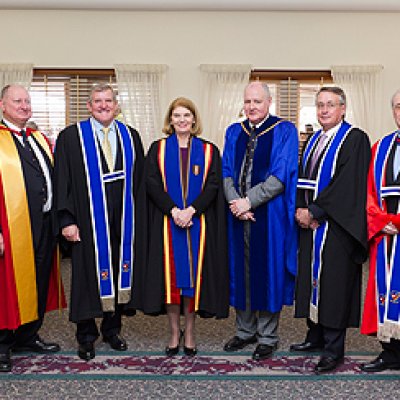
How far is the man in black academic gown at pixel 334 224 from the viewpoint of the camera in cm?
324

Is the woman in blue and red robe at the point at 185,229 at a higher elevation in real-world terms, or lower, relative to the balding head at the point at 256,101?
lower

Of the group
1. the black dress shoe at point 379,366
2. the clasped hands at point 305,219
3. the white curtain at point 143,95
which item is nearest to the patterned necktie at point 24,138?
the clasped hands at point 305,219

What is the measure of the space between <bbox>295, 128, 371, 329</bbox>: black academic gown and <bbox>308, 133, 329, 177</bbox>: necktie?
151mm

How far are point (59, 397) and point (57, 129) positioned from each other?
6.06 meters

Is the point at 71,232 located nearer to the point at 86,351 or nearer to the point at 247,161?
the point at 86,351

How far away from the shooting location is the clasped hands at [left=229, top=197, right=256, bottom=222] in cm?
340

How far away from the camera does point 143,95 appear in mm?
8102

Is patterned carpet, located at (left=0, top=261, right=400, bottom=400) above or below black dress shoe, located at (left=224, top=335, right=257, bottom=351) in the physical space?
below

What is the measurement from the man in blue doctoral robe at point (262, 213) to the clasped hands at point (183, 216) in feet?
0.94

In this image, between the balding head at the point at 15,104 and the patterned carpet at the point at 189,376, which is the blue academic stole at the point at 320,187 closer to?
the patterned carpet at the point at 189,376

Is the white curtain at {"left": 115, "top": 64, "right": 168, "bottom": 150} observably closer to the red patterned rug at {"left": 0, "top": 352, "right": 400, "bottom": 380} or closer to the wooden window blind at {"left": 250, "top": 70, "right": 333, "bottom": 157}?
the wooden window blind at {"left": 250, "top": 70, "right": 333, "bottom": 157}

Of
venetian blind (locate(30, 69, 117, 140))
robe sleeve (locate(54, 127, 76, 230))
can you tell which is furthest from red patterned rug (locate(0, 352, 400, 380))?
venetian blind (locate(30, 69, 117, 140))

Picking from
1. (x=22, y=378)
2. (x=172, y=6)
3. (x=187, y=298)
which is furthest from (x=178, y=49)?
(x=22, y=378)

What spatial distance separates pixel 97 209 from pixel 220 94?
4996mm
